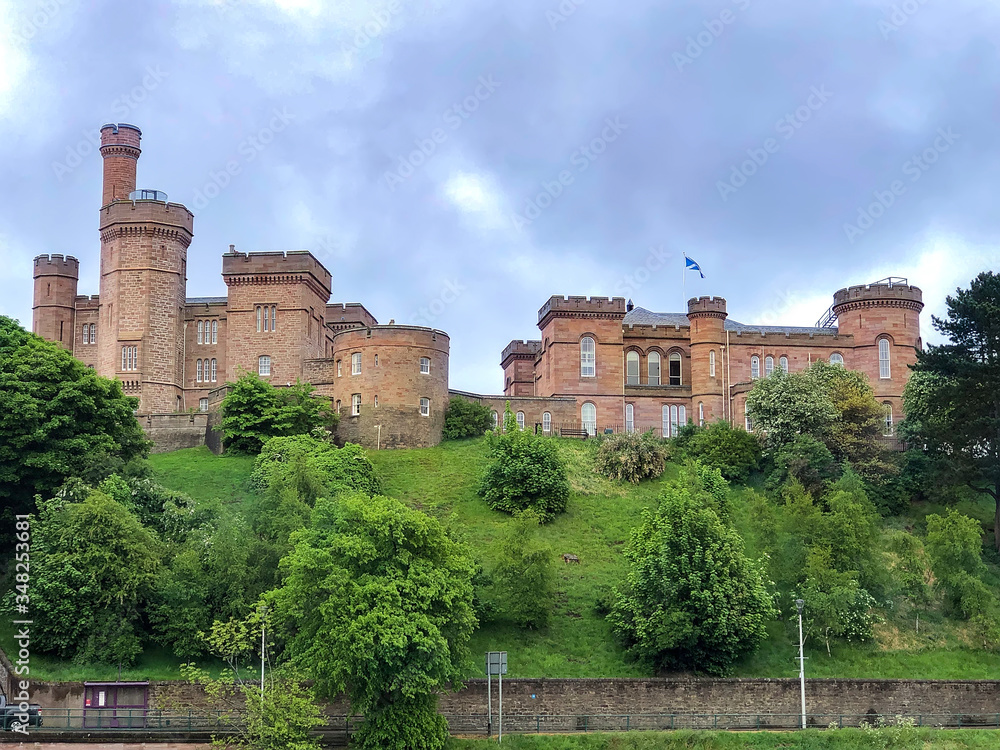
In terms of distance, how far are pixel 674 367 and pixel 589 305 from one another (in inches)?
260

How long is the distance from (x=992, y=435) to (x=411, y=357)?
28.7m

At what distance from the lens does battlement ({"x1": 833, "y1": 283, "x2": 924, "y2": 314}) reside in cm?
7156

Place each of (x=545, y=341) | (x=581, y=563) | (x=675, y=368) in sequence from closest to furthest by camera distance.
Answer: (x=581, y=563)
(x=675, y=368)
(x=545, y=341)

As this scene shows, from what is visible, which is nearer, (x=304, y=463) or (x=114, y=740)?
(x=114, y=740)

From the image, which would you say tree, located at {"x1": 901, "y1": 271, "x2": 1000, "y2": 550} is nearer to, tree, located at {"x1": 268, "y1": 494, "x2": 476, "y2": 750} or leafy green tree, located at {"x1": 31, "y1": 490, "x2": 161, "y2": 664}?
tree, located at {"x1": 268, "y1": 494, "x2": 476, "y2": 750}

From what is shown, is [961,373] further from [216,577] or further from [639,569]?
[216,577]

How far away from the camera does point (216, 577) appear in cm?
4200

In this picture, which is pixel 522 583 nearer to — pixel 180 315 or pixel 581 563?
pixel 581 563

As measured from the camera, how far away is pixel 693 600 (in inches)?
1657

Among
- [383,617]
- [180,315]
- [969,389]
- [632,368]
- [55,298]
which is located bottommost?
[383,617]

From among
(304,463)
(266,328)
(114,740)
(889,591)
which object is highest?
(266,328)

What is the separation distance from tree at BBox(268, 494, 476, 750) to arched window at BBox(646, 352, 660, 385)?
1490 inches

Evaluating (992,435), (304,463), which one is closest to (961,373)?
(992,435)

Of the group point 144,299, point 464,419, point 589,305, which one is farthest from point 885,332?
point 144,299
